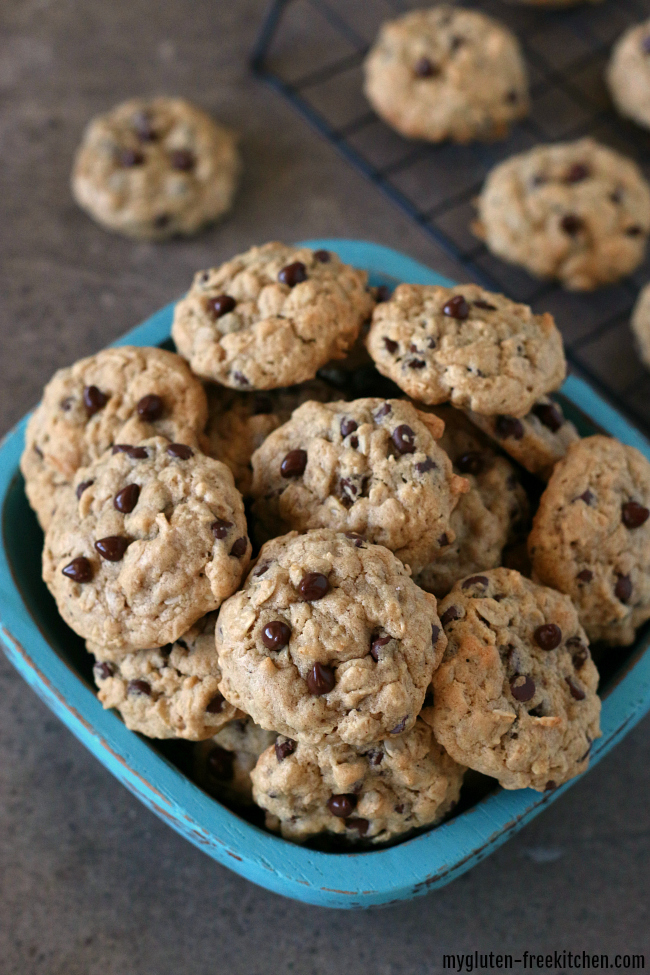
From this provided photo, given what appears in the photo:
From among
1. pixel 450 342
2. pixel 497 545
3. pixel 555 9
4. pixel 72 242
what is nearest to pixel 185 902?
pixel 497 545

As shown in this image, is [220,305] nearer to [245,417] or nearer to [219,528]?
[245,417]

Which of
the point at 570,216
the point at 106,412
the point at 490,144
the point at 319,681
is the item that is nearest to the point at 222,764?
the point at 319,681

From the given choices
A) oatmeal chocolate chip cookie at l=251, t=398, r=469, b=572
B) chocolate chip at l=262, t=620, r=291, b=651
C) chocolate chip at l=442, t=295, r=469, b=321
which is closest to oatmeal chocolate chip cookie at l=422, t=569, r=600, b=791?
oatmeal chocolate chip cookie at l=251, t=398, r=469, b=572

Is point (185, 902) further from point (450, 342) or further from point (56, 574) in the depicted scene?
point (450, 342)

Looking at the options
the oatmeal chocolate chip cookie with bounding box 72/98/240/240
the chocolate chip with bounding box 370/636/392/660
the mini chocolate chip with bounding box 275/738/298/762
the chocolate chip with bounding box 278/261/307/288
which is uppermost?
the chocolate chip with bounding box 278/261/307/288

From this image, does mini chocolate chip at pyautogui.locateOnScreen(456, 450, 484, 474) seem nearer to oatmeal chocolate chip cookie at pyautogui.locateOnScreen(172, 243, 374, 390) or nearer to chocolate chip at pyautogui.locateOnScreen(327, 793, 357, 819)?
oatmeal chocolate chip cookie at pyautogui.locateOnScreen(172, 243, 374, 390)

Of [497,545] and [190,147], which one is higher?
[497,545]
